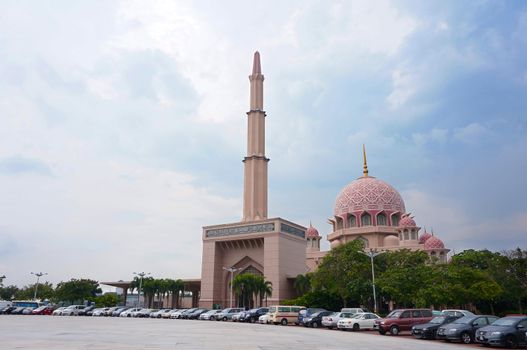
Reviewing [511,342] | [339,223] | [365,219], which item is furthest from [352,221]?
[511,342]

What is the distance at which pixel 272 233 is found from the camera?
49.8 meters

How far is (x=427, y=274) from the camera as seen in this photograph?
3784cm

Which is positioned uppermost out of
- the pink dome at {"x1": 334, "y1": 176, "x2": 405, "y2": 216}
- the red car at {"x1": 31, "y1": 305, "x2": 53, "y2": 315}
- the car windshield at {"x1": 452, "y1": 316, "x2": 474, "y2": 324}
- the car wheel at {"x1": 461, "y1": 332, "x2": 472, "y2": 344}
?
the pink dome at {"x1": 334, "y1": 176, "x2": 405, "y2": 216}

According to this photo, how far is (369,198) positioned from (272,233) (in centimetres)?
2218

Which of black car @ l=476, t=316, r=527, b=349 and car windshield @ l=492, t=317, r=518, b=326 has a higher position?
car windshield @ l=492, t=317, r=518, b=326

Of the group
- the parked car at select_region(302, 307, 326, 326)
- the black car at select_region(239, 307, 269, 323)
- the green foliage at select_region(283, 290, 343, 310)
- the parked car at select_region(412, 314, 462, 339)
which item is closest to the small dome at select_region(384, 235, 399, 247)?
the green foliage at select_region(283, 290, 343, 310)

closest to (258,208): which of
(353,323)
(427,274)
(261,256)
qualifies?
(261,256)

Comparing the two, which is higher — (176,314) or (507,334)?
(507,334)

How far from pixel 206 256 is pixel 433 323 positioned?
121 ft

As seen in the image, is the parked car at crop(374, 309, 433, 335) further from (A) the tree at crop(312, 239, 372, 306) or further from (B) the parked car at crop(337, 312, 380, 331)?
(A) the tree at crop(312, 239, 372, 306)

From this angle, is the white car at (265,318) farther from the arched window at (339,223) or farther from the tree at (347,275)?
the arched window at (339,223)

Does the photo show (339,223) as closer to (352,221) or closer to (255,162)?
(352,221)

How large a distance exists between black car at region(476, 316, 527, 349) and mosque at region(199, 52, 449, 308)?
31370 mm

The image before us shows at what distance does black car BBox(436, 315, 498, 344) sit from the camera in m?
19.0
